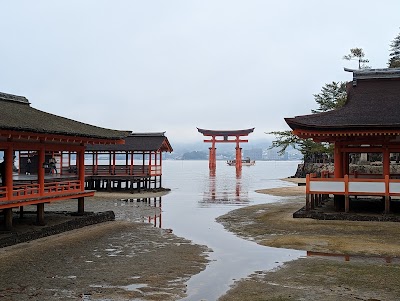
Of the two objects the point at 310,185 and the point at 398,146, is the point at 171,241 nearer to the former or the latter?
the point at 310,185

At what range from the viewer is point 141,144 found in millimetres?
46469

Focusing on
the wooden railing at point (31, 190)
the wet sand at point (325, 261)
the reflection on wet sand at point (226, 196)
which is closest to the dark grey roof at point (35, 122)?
the wooden railing at point (31, 190)

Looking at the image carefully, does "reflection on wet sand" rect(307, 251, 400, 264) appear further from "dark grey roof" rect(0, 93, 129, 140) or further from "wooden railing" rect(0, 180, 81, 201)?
"wooden railing" rect(0, 180, 81, 201)

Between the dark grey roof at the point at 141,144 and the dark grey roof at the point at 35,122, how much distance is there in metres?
20.2

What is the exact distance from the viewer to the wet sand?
34.4 ft

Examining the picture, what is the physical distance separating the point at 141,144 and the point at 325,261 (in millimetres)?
34402

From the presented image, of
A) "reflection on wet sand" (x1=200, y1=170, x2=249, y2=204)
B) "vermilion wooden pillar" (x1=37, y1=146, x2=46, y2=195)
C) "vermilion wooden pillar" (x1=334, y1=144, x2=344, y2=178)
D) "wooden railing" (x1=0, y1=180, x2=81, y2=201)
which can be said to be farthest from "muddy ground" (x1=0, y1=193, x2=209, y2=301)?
"reflection on wet sand" (x1=200, y1=170, x2=249, y2=204)

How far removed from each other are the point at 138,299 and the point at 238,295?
2320mm

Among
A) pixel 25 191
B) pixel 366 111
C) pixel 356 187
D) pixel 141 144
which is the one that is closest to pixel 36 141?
pixel 25 191

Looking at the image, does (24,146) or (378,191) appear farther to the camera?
(378,191)

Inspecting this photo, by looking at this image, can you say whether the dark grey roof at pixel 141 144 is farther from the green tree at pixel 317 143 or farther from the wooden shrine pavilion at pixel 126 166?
the green tree at pixel 317 143

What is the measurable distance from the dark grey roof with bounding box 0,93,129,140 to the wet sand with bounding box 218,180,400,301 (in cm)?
805

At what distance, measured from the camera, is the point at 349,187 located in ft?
75.0

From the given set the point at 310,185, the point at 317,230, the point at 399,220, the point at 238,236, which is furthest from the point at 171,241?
the point at 399,220
